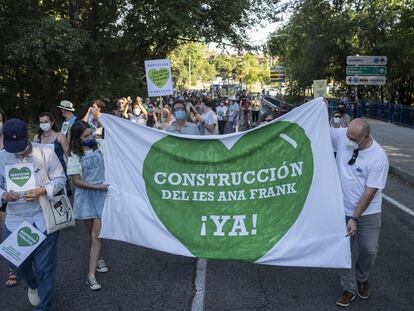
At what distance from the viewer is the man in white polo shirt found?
4.23 m

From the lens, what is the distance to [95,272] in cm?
509

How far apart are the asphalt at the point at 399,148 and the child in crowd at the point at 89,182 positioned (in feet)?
25.9

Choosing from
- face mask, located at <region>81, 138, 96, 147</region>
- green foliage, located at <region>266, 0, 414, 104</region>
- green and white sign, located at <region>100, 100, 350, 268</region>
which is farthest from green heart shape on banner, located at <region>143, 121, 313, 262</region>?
green foliage, located at <region>266, 0, 414, 104</region>

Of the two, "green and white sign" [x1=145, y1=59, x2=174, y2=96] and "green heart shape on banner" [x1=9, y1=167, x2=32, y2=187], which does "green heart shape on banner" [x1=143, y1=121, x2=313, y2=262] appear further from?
"green and white sign" [x1=145, y1=59, x2=174, y2=96]

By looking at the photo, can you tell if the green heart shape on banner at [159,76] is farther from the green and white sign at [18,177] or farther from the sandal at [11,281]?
the green and white sign at [18,177]

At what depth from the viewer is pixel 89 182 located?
16.3ft

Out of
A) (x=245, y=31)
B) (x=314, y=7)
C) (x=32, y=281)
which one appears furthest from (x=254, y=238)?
(x=314, y=7)

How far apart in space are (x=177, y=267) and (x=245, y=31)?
765 inches

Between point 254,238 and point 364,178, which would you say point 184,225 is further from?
point 364,178

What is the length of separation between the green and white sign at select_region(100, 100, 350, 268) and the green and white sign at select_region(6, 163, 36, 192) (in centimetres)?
108

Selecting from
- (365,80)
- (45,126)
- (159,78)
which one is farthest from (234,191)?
(365,80)

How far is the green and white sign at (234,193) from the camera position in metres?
4.48

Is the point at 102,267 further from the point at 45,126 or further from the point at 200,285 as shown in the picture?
the point at 45,126

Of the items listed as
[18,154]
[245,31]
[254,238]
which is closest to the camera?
[18,154]
